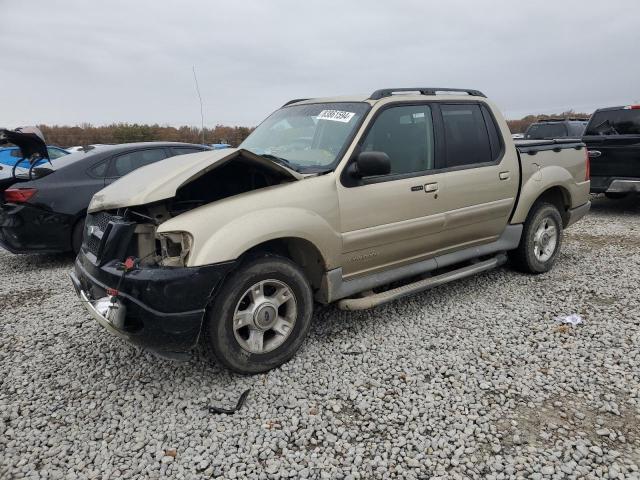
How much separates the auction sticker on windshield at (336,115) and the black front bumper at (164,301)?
5.32ft

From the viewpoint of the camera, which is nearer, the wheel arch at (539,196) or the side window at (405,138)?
the side window at (405,138)

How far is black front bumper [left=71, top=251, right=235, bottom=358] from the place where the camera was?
273 cm

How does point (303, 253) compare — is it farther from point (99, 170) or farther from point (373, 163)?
point (99, 170)

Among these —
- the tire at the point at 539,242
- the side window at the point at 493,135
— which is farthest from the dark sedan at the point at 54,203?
the tire at the point at 539,242

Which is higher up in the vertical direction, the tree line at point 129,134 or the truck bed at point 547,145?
the tree line at point 129,134

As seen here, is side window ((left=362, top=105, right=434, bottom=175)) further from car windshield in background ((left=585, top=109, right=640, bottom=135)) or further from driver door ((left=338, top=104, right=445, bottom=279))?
car windshield in background ((left=585, top=109, right=640, bottom=135))

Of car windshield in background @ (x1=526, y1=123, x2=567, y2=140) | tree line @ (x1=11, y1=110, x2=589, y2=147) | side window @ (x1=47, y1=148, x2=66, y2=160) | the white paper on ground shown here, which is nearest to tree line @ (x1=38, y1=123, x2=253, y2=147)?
tree line @ (x1=11, y1=110, x2=589, y2=147)

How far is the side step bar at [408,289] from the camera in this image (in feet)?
11.7

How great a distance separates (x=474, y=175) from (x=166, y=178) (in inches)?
108

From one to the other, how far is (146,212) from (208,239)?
575mm

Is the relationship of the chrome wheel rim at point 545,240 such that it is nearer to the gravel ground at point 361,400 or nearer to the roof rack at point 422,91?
the gravel ground at point 361,400

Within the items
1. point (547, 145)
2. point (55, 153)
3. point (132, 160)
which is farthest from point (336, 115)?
point (55, 153)

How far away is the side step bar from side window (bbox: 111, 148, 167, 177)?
13.7 ft

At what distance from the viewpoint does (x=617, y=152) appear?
815 cm
